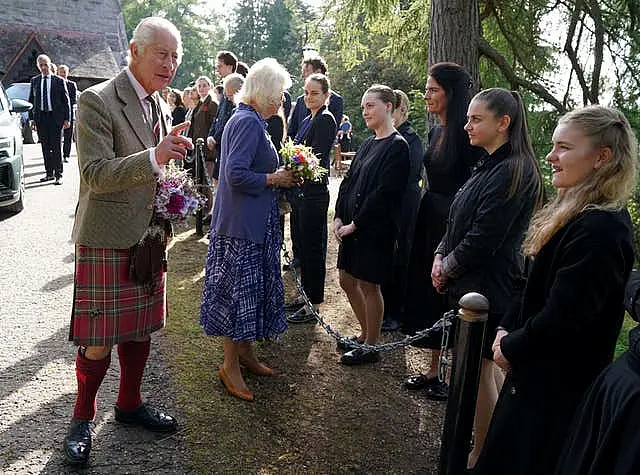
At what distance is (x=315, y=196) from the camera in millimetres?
5809

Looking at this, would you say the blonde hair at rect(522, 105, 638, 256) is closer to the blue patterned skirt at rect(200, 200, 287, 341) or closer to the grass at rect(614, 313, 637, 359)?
the blue patterned skirt at rect(200, 200, 287, 341)

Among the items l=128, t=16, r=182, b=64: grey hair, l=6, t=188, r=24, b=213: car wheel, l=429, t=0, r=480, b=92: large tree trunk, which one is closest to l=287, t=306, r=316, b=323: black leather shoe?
l=429, t=0, r=480, b=92: large tree trunk

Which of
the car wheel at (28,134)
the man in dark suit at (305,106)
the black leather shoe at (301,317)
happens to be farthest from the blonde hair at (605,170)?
the car wheel at (28,134)

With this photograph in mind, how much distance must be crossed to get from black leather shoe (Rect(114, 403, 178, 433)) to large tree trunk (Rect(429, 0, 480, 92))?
4.65 meters

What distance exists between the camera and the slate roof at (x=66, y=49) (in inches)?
1286

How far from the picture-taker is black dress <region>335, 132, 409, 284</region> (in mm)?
4641

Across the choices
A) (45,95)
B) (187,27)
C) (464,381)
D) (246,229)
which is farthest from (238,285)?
(187,27)

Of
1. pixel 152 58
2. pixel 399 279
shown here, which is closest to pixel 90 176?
pixel 152 58

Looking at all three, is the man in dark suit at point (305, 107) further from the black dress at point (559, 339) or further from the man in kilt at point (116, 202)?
the black dress at point (559, 339)

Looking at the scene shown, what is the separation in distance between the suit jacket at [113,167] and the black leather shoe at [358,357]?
2275 millimetres

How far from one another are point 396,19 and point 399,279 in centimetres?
454

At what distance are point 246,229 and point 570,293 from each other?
234cm

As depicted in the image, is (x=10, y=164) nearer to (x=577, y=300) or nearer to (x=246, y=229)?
(x=246, y=229)

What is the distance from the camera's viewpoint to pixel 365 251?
4.81m
